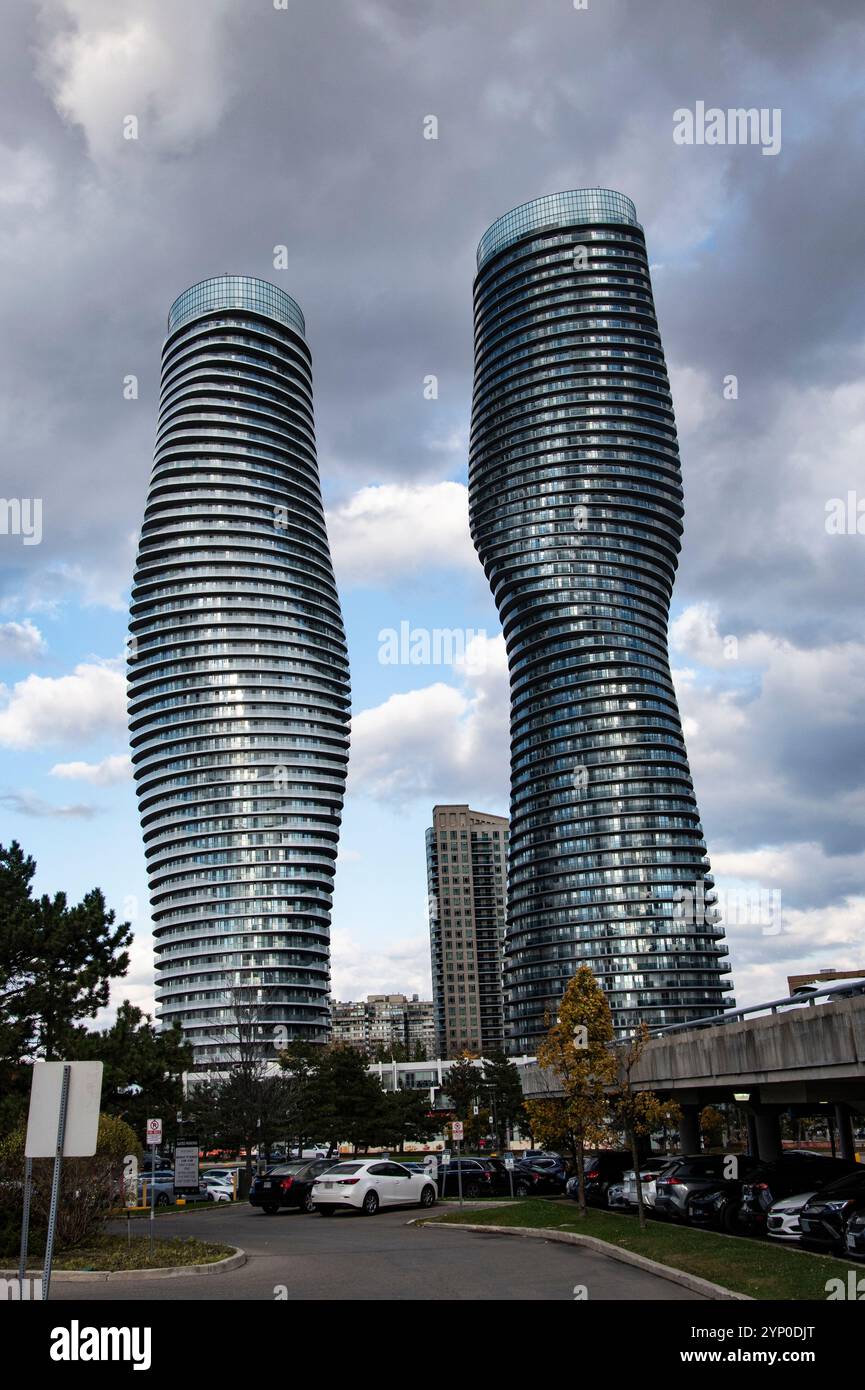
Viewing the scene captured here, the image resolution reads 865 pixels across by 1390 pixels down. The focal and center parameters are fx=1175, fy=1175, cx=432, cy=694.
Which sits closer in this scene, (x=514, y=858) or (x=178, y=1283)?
(x=178, y=1283)

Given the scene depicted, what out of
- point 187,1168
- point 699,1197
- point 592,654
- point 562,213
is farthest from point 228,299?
point 699,1197

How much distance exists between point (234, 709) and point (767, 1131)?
436 ft

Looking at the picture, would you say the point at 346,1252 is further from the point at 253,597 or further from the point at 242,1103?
the point at 253,597

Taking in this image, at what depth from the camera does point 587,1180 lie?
33281 millimetres

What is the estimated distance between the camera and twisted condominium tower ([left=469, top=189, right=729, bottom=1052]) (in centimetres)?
16475

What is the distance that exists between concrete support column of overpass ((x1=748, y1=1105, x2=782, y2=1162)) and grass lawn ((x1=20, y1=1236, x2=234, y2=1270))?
69.9 ft

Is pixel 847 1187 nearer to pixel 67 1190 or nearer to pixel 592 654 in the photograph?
pixel 67 1190

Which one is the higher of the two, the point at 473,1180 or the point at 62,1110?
the point at 62,1110

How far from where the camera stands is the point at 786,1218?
69.9 ft

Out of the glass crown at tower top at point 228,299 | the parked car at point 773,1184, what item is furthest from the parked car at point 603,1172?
the glass crown at tower top at point 228,299

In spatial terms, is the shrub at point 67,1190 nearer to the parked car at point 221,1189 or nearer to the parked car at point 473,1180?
the parked car at point 473,1180
